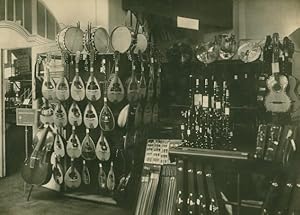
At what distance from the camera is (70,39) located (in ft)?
10.9

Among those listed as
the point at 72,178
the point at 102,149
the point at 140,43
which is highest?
the point at 140,43

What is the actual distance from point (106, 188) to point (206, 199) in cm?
109

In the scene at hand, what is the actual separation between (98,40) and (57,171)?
1.11 m

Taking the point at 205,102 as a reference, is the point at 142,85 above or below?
above

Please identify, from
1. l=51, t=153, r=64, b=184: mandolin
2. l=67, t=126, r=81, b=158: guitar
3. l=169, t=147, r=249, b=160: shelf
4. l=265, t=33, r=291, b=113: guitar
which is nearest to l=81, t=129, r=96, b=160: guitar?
l=67, t=126, r=81, b=158: guitar

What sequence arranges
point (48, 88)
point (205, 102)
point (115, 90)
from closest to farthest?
1. point (205, 102)
2. point (115, 90)
3. point (48, 88)

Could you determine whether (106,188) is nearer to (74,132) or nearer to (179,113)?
(74,132)

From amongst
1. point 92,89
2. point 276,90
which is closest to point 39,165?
point 92,89

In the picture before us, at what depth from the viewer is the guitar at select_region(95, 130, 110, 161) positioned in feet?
10.6

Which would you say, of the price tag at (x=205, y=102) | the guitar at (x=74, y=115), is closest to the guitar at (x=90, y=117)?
the guitar at (x=74, y=115)

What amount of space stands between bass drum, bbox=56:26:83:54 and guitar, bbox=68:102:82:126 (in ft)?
1.47

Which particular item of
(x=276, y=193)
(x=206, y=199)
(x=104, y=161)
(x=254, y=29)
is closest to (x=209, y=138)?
(x=206, y=199)

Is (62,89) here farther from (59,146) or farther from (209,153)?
(209,153)

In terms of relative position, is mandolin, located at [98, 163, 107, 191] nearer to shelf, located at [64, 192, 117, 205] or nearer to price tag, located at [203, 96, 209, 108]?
shelf, located at [64, 192, 117, 205]
